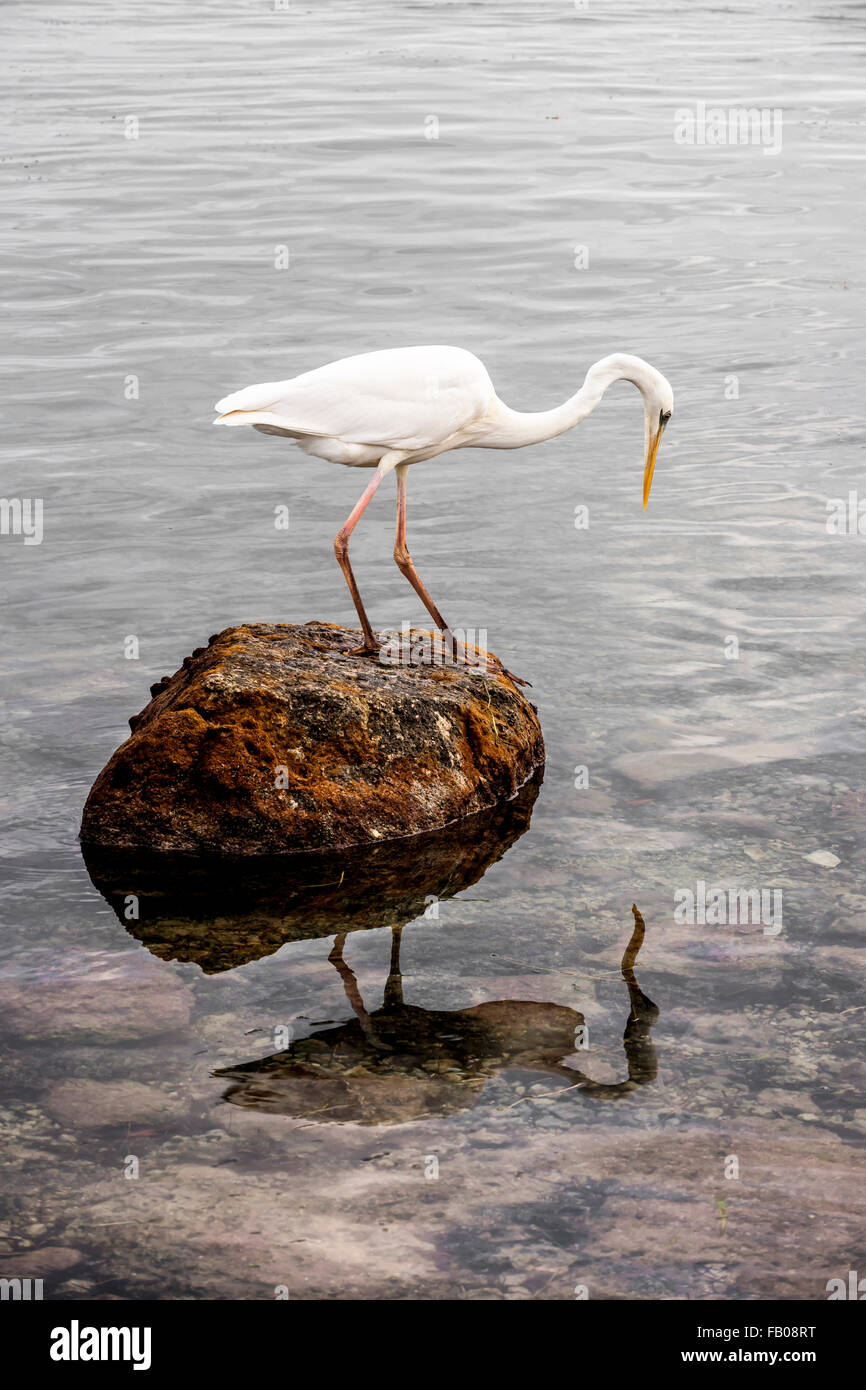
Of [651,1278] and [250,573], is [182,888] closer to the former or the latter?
[651,1278]

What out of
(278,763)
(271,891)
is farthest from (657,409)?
(271,891)

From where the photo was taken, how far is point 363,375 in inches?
324

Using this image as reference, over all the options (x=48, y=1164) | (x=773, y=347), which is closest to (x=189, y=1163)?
(x=48, y=1164)

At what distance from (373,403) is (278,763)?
6.55 feet

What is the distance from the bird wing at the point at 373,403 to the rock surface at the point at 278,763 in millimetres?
1187

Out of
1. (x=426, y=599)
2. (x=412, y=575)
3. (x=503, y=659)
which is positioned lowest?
(x=503, y=659)

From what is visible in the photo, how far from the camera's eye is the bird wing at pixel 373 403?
8.14 m

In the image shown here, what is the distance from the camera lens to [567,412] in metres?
8.62

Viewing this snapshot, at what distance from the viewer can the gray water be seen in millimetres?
5203

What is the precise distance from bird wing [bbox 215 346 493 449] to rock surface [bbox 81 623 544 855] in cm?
119

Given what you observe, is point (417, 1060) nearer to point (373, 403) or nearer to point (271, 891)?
point (271, 891)

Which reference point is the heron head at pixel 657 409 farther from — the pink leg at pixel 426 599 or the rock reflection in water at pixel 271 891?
the rock reflection in water at pixel 271 891

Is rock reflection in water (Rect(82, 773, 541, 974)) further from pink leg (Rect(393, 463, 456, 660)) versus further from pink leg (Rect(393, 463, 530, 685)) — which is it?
pink leg (Rect(393, 463, 456, 660))

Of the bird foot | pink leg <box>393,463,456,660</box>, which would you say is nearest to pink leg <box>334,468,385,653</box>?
the bird foot
